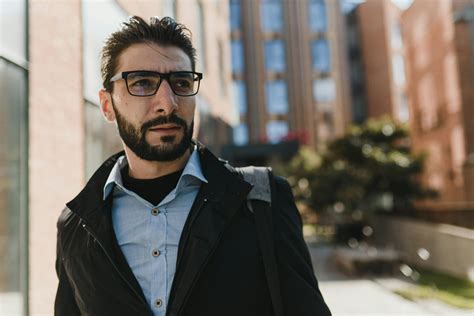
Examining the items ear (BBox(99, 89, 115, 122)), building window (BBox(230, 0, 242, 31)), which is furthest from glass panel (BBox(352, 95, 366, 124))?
ear (BBox(99, 89, 115, 122))

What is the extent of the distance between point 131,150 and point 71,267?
0.56 meters

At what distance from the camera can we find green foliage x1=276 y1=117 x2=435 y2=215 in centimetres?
1859

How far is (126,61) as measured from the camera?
7.85 ft

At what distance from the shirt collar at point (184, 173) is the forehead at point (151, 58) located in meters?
0.40

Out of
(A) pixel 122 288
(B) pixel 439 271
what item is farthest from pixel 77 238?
(B) pixel 439 271

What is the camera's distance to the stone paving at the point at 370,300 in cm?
893

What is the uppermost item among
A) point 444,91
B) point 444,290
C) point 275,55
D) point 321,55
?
point 275,55

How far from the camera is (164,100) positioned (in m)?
2.28

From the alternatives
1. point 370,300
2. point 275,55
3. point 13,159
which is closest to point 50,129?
point 13,159

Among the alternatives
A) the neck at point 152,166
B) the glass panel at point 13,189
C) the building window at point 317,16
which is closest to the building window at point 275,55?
the building window at point 317,16

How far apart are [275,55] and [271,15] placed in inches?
126

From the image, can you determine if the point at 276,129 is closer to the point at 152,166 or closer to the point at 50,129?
the point at 50,129

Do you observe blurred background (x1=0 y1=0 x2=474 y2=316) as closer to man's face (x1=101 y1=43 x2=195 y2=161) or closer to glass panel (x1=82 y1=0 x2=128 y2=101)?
glass panel (x1=82 y1=0 x2=128 y2=101)

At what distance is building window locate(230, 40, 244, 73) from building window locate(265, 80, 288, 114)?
2570mm
